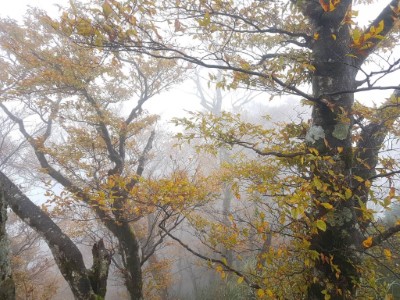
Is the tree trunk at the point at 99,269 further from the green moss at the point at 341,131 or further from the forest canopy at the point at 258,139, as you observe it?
the green moss at the point at 341,131

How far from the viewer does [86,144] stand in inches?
234

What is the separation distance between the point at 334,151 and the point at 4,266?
3.32 meters

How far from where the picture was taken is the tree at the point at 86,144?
14.4ft

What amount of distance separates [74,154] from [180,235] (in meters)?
18.6

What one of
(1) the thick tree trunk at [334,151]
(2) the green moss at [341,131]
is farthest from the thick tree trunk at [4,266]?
(2) the green moss at [341,131]

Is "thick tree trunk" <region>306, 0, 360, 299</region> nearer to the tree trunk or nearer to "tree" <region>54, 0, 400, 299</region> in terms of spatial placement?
"tree" <region>54, 0, 400, 299</region>

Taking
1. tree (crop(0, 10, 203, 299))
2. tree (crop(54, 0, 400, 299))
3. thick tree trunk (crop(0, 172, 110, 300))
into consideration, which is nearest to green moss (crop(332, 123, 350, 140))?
tree (crop(54, 0, 400, 299))

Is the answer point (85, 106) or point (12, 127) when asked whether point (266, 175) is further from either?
→ point (12, 127)

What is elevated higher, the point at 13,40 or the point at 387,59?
the point at 13,40

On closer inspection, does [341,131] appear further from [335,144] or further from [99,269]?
[99,269]

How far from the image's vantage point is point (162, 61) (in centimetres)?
700

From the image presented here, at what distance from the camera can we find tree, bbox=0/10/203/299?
4.39m

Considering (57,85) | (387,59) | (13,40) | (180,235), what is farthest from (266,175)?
(180,235)

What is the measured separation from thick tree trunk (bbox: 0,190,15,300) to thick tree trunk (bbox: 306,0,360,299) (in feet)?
8.94
